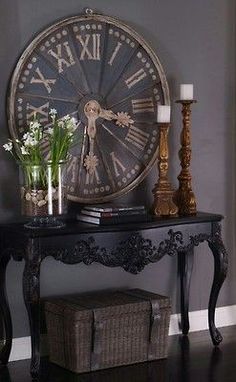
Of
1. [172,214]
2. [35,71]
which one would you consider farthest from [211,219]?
[35,71]

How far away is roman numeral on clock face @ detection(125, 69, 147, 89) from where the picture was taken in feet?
15.5

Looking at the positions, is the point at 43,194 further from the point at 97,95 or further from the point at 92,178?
the point at 97,95

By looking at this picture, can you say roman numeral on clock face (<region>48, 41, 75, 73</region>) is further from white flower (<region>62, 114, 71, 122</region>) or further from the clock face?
white flower (<region>62, 114, 71, 122</region>)

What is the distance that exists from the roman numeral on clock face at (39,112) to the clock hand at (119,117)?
33cm

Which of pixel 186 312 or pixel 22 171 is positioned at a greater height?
pixel 22 171

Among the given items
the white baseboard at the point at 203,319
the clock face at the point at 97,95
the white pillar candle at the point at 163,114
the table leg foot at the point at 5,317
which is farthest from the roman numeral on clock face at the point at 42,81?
the white baseboard at the point at 203,319

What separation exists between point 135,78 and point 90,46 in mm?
336

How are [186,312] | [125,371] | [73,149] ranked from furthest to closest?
[186,312] < [73,149] < [125,371]

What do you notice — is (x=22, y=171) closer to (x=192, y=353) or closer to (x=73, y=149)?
(x=73, y=149)

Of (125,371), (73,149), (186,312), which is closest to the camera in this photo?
(125,371)

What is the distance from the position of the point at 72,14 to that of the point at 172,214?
1240 millimetres

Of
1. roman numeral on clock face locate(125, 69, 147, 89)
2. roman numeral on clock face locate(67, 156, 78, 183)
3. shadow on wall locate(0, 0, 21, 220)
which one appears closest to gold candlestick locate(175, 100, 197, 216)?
roman numeral on clock face locate(125, 69, 147, 89)

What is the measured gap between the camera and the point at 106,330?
4.31 m

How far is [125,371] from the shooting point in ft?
14.1
